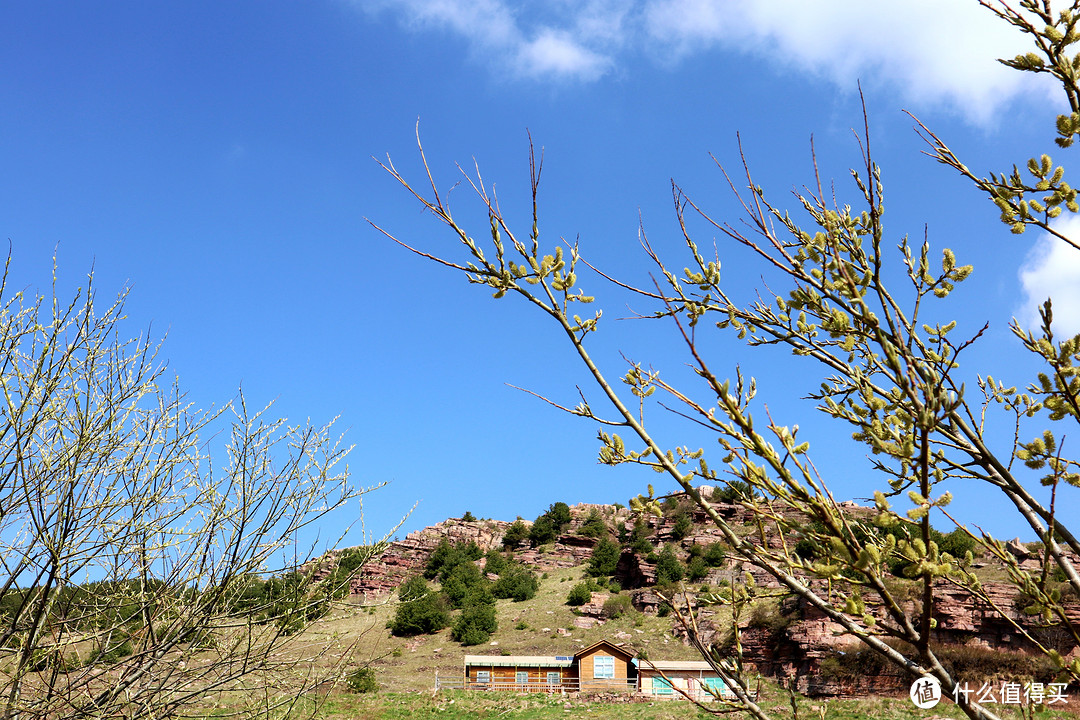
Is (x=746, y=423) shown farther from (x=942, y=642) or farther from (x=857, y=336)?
(x=942, y=642)

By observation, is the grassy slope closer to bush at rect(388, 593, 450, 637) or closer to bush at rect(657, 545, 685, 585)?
bush at rect(388, 593, 450, 637)

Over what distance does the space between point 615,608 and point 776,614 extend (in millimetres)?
14515

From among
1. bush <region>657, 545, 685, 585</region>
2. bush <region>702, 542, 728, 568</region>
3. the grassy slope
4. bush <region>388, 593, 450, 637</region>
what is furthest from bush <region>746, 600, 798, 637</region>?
bush <region>388, 593, 450, 637</region>

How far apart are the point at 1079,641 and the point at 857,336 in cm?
102

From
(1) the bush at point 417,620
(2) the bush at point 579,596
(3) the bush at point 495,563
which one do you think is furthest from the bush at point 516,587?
(1) the bush at point 417,620

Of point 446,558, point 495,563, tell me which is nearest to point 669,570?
point 495,563

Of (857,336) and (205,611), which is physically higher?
(857,336)

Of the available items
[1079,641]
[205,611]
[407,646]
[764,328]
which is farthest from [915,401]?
[407,646]

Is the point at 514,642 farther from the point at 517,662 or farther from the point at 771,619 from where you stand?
the point at 771,619

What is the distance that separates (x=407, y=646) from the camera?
40.1 meters

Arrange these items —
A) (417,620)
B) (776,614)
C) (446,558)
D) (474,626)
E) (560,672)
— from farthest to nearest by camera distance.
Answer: (446,558) → (417,620) → (474,626) → (560,672) → (776,614)

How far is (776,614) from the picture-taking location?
28500 millimetres

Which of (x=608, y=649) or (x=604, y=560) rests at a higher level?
(x=604, y=560)

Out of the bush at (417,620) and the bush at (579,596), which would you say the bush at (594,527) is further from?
the bush at (417,620)
